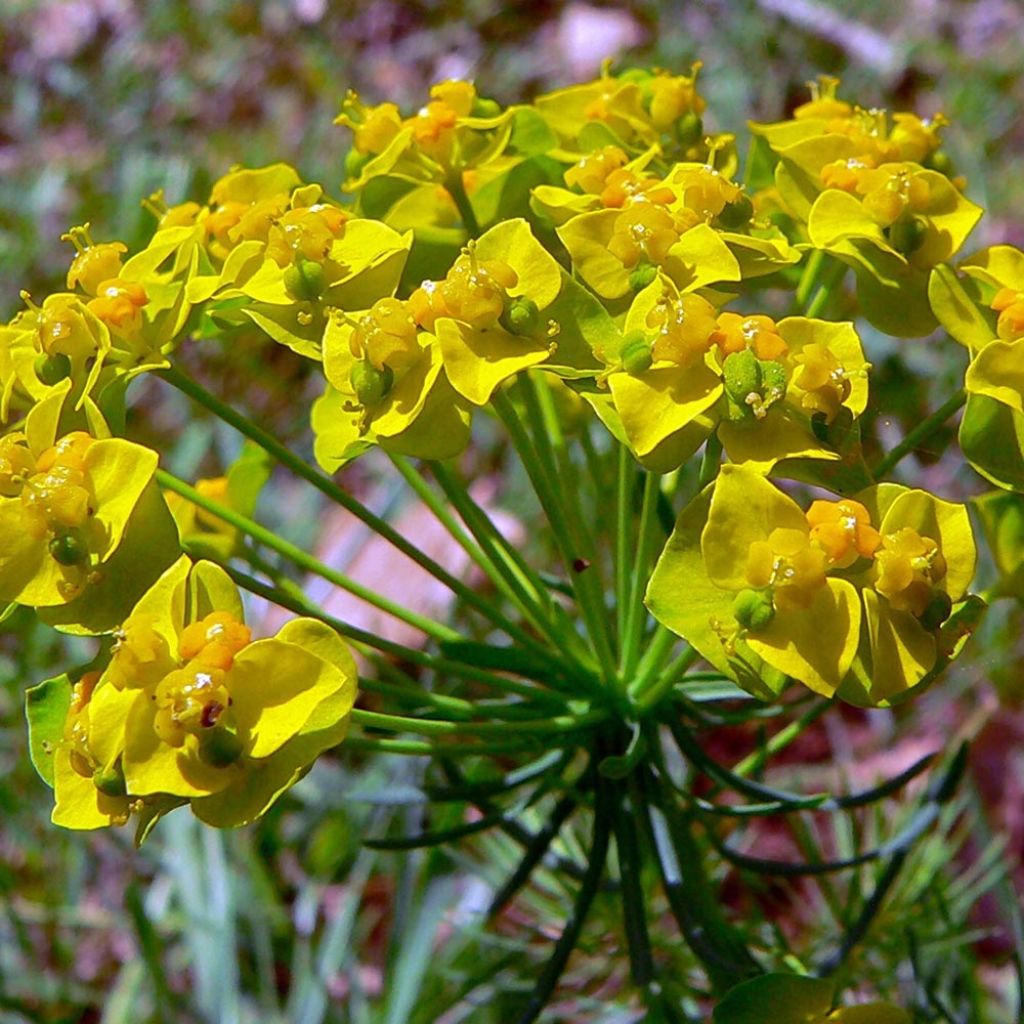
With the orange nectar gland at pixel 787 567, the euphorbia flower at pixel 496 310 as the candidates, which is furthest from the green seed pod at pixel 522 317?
the orange nectar gland at pixel 787 567

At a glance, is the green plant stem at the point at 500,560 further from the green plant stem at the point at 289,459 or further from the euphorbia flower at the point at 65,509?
the euphorbia flower at the point at 65,509

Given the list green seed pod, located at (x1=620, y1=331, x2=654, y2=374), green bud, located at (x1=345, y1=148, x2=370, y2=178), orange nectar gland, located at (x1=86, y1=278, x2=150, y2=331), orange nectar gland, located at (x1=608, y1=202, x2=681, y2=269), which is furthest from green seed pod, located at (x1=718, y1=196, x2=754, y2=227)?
orange nectar gland, located at (x1=86, y1=278, x2=150, y2=331)

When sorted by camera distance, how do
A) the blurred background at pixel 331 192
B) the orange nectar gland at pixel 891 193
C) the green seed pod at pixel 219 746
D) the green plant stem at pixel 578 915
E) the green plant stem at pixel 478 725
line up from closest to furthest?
the green seed pod at pixel 219 746 < the green plant stem at pixel 478 725 < the orange nectar gland at pixel 891 193 < the green plant stem at pixel 578 915 < the blurred background at pixel 331 192

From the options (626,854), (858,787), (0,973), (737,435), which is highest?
(737,435)

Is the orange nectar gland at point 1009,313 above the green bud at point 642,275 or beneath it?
beneath

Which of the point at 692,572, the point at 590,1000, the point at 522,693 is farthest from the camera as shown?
the point at 590,1000

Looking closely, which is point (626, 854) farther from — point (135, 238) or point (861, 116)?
point (135, 238)

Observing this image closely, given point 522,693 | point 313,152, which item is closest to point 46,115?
point 313,152
